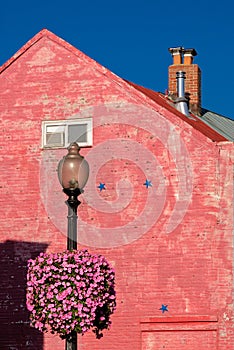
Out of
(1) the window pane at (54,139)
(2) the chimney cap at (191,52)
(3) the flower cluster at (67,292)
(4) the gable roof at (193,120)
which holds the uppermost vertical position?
(2) the chimney cap at (191,52)

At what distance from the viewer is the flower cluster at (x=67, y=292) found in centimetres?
1622

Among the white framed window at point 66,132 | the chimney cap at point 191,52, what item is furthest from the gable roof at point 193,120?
the chimney cap at point 191,52

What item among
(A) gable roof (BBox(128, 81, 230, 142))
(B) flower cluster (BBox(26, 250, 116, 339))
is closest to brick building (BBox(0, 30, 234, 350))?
(A) gable roof (BBox(128, 81, 230, 142))

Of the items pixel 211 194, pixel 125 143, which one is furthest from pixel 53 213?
pixel 211 194

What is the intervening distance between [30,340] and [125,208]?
4.33 m

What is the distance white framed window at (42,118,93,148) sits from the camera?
26.4 m

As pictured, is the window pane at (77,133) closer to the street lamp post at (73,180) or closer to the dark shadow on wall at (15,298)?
the dark shadow on wall at (15,298)

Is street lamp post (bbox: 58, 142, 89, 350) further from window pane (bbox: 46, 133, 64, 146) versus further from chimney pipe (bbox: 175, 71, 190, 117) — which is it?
chimney pipe (bbox: 175, 71, 190, 117)

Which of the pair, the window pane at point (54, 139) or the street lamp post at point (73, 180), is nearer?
the street lamp post at point (73, 180)

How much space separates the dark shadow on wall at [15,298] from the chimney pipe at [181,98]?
6.58 m

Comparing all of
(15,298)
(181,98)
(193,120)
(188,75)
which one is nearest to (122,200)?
(15,298)

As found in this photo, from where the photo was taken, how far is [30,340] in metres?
25.7

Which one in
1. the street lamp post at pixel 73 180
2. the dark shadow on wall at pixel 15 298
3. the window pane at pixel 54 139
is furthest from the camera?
the window pane at pixel 54 139

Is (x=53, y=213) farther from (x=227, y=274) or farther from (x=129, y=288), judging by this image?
(x=227, y=274)
